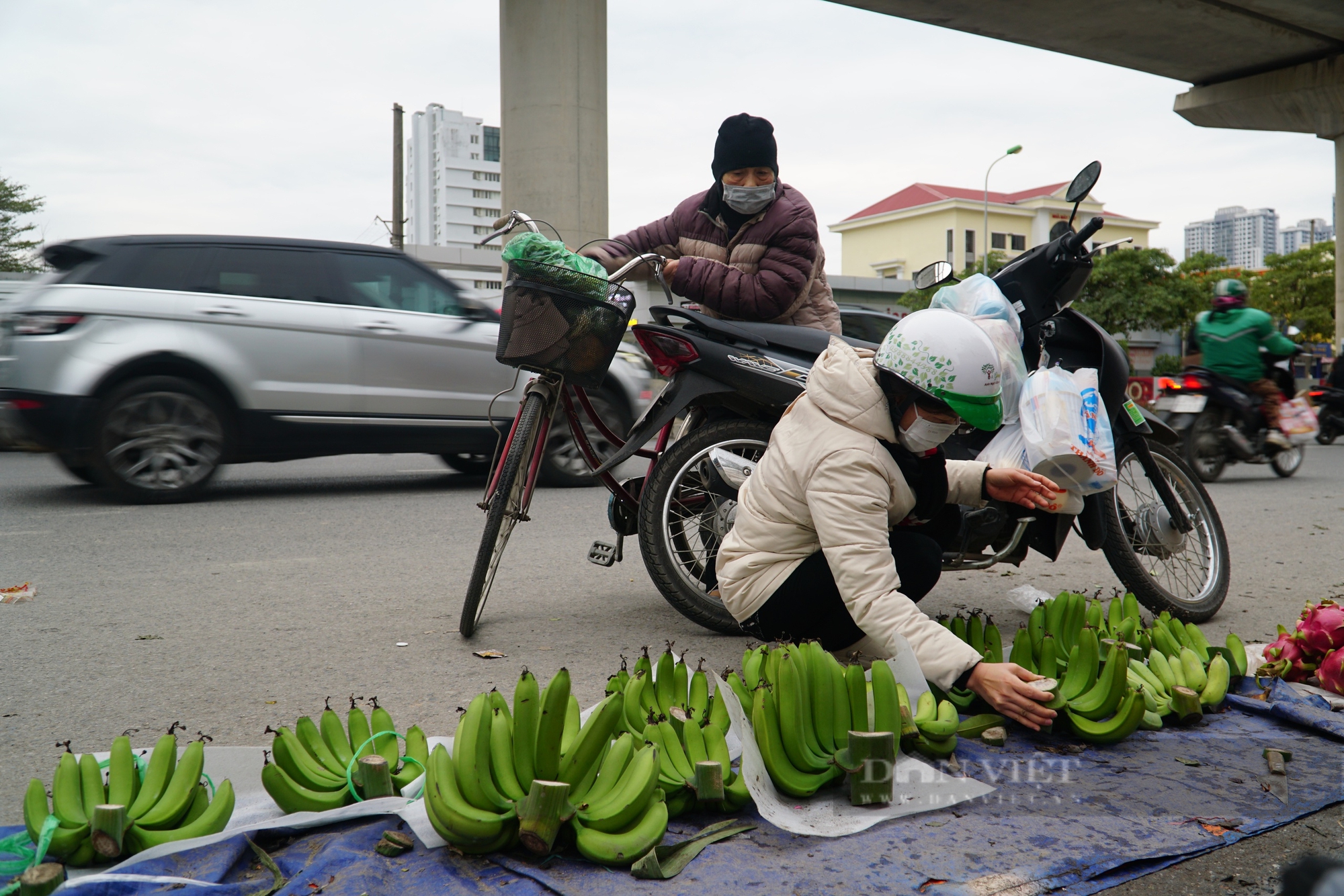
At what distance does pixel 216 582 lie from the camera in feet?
15.6

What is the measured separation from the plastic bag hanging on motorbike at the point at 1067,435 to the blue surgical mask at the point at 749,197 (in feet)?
4.35

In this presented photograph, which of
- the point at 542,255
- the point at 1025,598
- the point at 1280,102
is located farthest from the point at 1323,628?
the point at 1280,102

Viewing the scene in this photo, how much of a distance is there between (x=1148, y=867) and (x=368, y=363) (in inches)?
267

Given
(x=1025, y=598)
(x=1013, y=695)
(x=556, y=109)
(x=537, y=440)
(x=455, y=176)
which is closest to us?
(x=1013, y=695)

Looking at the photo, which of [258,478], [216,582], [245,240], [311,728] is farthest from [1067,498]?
[258,478]

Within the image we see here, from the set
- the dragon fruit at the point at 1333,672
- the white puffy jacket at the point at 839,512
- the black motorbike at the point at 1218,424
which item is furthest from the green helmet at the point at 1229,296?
the white puffy jacket at the point at 839,512

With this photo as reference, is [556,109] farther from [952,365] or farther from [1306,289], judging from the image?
[1306,289]

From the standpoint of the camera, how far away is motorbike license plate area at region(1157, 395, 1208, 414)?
386 inches

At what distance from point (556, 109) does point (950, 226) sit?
57796mm

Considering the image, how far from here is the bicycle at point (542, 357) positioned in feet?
11.2

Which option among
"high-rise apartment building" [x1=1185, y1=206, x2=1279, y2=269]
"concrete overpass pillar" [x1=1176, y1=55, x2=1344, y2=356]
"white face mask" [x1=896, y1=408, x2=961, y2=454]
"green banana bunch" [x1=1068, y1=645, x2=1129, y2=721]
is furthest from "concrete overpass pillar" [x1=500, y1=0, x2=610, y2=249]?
"high-rise apartment building" [x1=1185, y1=206, x2=1279, y2=269]

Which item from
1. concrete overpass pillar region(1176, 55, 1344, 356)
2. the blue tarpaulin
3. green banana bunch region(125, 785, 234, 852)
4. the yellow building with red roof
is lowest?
the blue tarpaulin

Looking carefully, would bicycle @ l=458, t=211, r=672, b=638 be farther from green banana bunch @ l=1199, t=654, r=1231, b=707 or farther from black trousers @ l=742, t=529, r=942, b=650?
green banana bunch @ l=1199, t=654, r=1231, b=707

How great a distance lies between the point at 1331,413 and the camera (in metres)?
13.7
